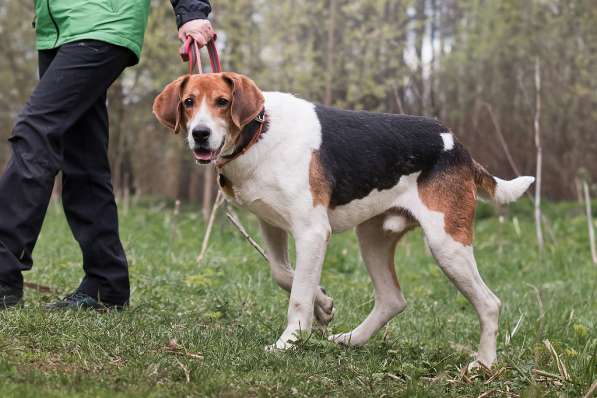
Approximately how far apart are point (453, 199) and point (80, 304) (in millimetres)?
2201

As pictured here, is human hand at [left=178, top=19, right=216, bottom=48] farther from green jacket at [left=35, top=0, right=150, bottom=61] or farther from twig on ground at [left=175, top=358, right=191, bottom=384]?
twig on ground at [left=175, top=358, right=191, bottom=384]

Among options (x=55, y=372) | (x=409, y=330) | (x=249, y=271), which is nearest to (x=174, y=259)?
(x=249, y=271)

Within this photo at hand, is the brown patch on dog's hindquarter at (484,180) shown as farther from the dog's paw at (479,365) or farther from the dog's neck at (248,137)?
the dog's neck at (248,137)

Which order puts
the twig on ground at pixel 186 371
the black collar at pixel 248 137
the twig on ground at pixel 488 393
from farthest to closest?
the black collar at pixel 248 137, the twig on ground at pixel 488 393, the twig on ground at pixel 186 371

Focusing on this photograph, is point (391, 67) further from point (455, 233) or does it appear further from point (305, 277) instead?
point (305, 277)

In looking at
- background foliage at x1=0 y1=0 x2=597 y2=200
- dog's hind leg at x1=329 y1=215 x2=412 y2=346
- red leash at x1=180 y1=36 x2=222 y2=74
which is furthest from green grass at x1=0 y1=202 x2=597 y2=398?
background foliage at x1=0 y1=0 x2=597 y2=200

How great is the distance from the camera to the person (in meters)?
4.27

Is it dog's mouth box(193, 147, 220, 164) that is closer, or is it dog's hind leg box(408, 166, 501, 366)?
dog's mouth box(193, 147, 220, 164)

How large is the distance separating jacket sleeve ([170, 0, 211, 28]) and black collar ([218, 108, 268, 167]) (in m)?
0.78

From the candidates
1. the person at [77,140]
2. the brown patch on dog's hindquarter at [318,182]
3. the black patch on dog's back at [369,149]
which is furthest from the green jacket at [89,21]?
the brown patch on dog's hindquarter at [318,182]

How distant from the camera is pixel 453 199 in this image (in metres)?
4.47

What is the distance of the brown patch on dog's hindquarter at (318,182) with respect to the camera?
4.23m

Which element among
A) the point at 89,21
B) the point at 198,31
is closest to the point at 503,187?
the point at 198,31

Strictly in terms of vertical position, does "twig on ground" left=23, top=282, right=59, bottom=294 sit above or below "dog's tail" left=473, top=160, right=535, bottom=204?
below
